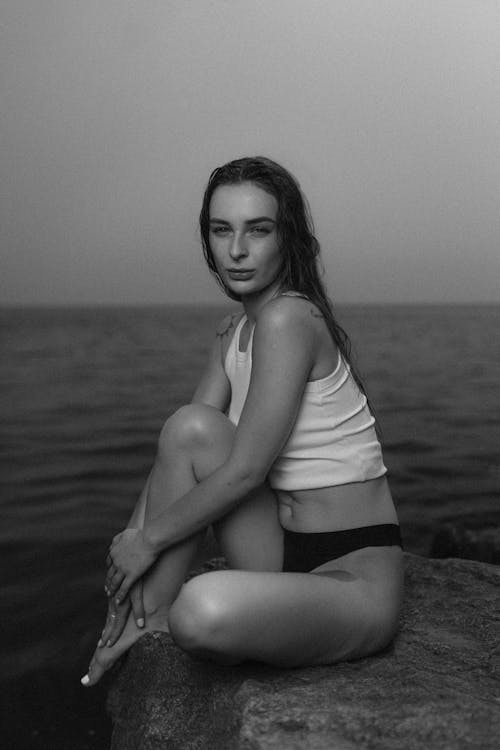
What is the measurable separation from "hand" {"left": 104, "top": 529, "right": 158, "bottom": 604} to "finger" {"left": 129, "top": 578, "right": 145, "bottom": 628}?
0.03 metres

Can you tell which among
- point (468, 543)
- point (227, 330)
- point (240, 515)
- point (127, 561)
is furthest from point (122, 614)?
point (468, 543)

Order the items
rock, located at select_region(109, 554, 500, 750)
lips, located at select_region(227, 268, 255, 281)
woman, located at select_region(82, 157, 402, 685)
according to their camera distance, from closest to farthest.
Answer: rock, located at select_region(109, 554, 500, 750)
woman, located at select_region(82, 157, 402, 685)
lips, located at select_region(227, 268, 255, 281)

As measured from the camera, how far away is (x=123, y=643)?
8.61 ft

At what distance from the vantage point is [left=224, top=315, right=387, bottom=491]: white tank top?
95.1 inches

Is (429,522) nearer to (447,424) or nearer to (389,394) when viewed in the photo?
(447,424)

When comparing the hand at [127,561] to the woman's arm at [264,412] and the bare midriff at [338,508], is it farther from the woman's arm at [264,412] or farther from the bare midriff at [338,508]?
the bare midriff at [338,508]

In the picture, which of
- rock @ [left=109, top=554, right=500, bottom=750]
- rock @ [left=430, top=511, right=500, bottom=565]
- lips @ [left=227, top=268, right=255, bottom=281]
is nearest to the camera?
rock @ [left=109, top=554, right=500, bottom=750]

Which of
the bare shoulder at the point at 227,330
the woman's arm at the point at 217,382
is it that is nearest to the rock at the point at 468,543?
the woman's arm at the point at 217,382

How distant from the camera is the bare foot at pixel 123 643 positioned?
259 cm

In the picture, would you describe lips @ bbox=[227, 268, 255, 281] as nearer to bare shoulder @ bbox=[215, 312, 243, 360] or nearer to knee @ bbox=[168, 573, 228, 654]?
bare shoulder @ bbox=[215, 312, 243, 360]

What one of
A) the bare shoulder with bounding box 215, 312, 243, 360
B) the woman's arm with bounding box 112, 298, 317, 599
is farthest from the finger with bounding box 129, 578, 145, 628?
the bare shoulder with bounding box 215, 312, 243, 360

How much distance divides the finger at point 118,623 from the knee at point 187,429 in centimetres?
54

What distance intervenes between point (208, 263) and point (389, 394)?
10757 millimetres

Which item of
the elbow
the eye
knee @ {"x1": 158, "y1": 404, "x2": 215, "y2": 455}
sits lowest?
the elbow
